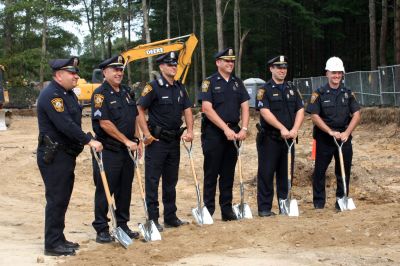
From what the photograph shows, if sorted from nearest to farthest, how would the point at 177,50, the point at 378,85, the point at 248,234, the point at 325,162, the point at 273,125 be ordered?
the point at 248,234
the point at 273,125
the point at 325,162
the point at 378,85
the point at 177,50

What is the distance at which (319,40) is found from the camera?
156 feet

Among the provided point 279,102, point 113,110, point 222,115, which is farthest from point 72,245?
point 279,102

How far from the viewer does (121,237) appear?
22.0 ft

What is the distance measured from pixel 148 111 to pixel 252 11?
128ft

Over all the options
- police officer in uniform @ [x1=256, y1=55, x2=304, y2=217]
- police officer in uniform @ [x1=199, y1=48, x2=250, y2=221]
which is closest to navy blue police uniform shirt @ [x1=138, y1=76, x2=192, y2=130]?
police officer in uniform @ [x1=199, y1=48, x2=250, y2=221]

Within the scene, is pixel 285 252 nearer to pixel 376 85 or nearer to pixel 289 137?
pixel 289 137

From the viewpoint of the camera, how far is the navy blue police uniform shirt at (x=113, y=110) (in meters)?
6.96

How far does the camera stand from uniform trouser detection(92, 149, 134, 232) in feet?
23.0

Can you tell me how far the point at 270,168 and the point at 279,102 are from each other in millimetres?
888

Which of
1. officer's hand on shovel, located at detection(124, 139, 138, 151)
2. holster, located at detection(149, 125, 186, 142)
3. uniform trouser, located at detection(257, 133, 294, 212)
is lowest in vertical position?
uniform trouser, located at detection(257, 133, 294, 212)

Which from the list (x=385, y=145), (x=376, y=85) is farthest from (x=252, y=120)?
(x=385, y=145)

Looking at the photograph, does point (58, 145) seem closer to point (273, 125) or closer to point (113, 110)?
point (113, 110)

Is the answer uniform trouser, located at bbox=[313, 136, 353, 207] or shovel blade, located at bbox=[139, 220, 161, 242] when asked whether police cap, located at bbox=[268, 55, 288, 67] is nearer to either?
uniform trouser, located at bbox=[313, 136, 353, 207]

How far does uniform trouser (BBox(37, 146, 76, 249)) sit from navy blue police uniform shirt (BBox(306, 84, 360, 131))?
368cm
